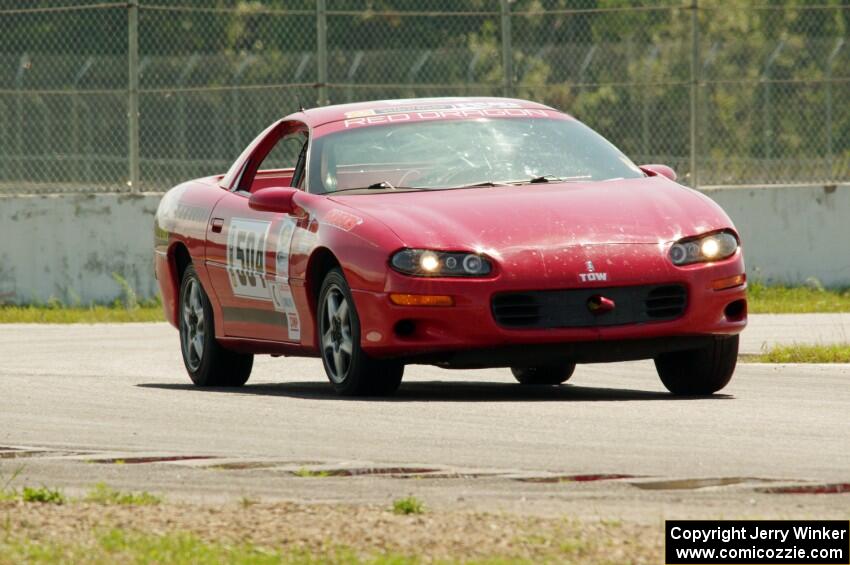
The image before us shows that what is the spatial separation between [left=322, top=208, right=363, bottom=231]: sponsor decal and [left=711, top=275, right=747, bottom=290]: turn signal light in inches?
66.8

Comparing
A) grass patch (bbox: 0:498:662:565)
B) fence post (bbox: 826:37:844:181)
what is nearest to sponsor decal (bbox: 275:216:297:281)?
grass patch (bbox: 0:498:662:565)

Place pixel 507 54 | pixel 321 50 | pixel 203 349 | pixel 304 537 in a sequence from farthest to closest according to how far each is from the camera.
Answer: pixel 507 54
pixel 321 50
pixel 203 349
pixel 304 537

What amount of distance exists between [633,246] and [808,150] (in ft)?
36.8

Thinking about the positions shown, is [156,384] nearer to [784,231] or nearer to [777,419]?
[777,419]

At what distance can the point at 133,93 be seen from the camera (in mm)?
19438

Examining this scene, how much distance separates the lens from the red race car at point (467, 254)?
31.0 feet

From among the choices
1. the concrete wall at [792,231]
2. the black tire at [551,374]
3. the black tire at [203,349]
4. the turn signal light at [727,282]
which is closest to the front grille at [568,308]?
the turn signal light at [727,282]

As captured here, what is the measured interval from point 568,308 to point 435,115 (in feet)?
6.70

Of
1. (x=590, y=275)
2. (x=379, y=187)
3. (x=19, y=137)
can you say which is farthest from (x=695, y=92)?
(x=590, y=275)

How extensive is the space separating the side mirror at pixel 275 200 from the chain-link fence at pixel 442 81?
29.5 feet

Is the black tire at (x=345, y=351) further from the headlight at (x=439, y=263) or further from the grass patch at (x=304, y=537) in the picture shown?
the grass patch at (x=304, y=537)

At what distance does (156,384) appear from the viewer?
11.9m

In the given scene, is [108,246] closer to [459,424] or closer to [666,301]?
[666,301]

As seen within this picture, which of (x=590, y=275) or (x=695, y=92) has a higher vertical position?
(x=590, y=275)
